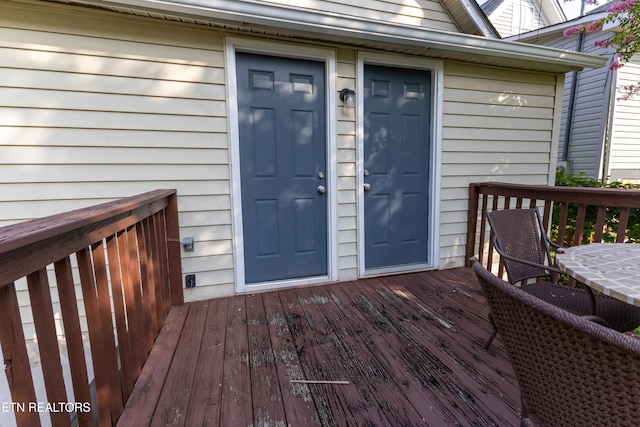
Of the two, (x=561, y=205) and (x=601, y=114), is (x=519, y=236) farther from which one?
(x=601, y=114)

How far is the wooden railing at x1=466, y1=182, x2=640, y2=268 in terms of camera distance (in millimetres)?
1908

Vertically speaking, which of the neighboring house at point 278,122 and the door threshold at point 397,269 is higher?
the neighboring house at point 278,122

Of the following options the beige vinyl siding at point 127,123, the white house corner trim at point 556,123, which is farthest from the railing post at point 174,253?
the white house corner trim at point 556,123

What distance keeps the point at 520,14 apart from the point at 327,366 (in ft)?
32.6

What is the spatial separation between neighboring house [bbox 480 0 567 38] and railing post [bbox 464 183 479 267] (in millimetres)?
6359

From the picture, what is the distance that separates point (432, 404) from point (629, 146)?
8.06 m

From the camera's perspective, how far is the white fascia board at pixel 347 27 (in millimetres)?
2027

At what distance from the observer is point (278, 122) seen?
260cm

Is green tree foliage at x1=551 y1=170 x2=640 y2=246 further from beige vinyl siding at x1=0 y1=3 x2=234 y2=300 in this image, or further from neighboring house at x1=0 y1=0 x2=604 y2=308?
beige vinyl siding at x1=0 y1=3 x2=234 y2=300

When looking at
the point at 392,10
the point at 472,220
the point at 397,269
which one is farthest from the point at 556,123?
the point at 397,269

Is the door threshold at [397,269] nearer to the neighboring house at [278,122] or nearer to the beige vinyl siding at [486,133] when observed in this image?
the neighboring house at [278,122]

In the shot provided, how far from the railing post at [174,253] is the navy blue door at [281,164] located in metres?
0.53

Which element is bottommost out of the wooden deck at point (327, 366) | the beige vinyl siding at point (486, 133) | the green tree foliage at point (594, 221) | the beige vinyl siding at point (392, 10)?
the wooden deck at point (327, 366)

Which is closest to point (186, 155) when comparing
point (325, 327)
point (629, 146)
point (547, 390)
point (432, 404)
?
point (325, 327)
